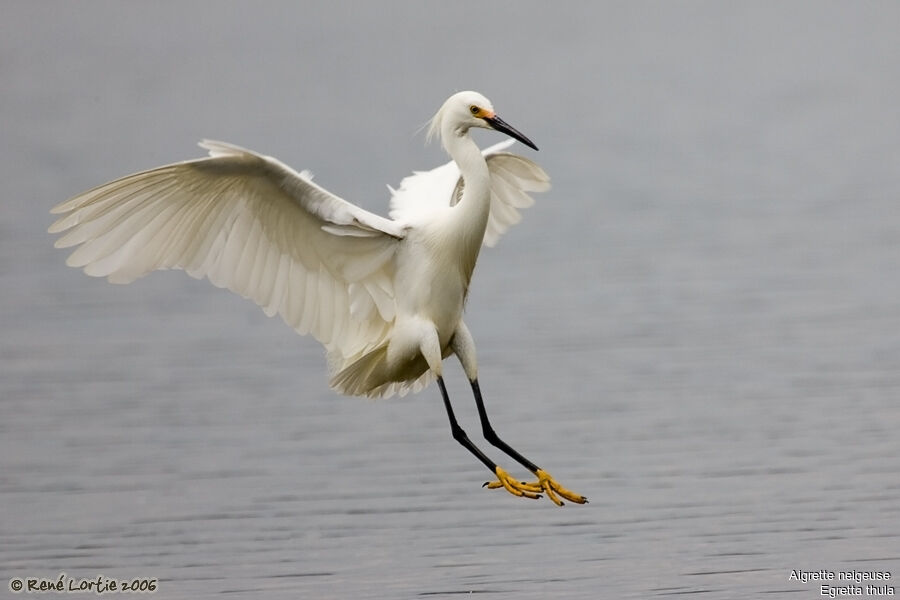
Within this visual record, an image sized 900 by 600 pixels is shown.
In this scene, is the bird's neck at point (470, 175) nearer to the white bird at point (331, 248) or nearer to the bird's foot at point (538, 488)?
the white bird at point (331, 248)

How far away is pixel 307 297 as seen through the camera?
9.44m

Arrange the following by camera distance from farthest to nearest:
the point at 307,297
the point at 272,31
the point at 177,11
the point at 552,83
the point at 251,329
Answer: the point at 177,11
the point at 272,31
the point at 552,83
the point at 251,329
the point at 307,297

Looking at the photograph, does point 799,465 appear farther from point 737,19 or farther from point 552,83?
point 737,19

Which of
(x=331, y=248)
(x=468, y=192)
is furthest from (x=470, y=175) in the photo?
(x=331, y=248)

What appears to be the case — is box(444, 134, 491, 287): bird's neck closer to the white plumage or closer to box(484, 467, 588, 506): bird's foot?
the white plumage

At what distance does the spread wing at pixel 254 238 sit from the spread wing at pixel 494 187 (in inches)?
21.5

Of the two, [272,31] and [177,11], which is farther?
[177,11]

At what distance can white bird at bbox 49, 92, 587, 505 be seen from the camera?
8773 mm

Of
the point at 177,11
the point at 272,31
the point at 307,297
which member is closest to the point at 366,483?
the point at 307,297

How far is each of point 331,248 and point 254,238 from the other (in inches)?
15.3

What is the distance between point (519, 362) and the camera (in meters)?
12.4

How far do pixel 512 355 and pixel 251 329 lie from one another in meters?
2.20

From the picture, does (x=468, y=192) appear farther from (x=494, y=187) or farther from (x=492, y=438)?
(x=494, y=187)

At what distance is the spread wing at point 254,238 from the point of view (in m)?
8.71
